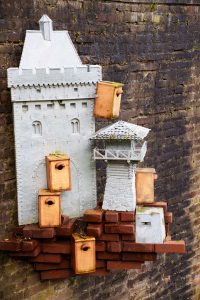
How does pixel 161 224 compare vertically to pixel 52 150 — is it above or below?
below

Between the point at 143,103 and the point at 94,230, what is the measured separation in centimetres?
168

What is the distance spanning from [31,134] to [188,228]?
297 cm

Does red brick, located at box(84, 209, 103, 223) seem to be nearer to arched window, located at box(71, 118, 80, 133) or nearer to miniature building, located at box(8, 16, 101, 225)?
miniature building, located at box(8, 16, 101, 225)

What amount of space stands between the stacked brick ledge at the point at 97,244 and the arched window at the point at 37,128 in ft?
2.19

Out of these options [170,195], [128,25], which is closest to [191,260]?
[170,195]

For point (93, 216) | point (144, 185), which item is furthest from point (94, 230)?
point (144, 185)

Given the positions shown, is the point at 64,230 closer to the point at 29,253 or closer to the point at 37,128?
the point at 29,253

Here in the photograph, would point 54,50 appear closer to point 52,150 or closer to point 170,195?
point 52,150

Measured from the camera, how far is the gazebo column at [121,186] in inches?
174

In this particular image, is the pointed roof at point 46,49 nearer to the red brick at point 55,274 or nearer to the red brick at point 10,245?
the red brick at point 10,245

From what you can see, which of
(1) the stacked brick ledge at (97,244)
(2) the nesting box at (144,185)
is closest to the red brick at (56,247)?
(1) the stacked brick ledge at (97,244)

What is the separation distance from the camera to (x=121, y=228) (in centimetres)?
443

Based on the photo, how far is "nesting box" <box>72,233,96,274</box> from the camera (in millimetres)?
4391

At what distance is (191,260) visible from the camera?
6.80 metres
